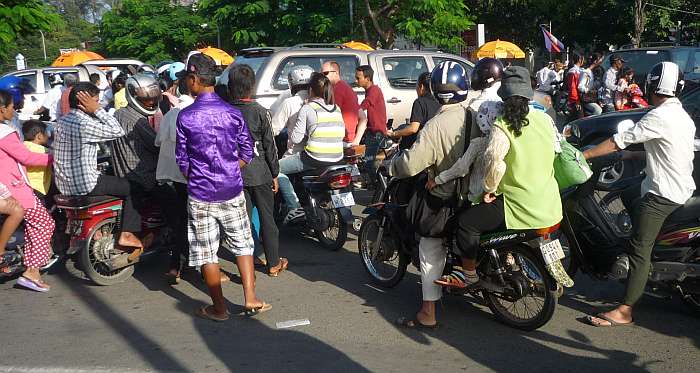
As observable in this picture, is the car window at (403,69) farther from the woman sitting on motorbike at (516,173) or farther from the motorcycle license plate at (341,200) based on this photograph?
the woman sitting on motorbike at (516,173)

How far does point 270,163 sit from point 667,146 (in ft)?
10.2

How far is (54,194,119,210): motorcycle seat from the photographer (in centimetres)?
591

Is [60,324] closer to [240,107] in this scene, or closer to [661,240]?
[240,107]

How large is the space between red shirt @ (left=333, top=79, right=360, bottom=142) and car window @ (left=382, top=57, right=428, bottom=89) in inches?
95.9

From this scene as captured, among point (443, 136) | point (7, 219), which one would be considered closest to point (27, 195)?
point (7, 219)

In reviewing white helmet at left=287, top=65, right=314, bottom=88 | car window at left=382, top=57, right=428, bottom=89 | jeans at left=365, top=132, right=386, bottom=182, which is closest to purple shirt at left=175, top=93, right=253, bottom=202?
white helmet at left=287, top=65, right=314, bottom=88

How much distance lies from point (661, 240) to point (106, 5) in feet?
347

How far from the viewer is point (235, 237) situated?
5078 millimetres

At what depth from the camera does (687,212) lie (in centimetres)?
469

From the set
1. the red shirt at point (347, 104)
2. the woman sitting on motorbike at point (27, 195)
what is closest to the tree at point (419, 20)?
the red shirt at point (347, 104)

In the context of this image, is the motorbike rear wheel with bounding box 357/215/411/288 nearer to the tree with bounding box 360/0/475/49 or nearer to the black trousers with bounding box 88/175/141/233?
the black trousers with bounding box 88/175/141/233

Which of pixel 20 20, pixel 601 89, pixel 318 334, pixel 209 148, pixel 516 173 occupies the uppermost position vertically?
pixel 20 20

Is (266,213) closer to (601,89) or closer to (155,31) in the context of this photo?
(601,89)

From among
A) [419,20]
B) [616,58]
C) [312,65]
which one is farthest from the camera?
[419,20]
